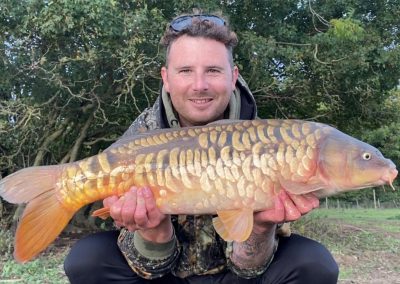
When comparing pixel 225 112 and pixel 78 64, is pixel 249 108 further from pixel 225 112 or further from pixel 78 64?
pixel 78 64

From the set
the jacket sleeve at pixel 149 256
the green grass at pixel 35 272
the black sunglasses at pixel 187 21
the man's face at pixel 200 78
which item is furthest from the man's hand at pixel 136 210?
the green grass at pixel 35 272

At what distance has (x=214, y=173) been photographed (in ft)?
5.28

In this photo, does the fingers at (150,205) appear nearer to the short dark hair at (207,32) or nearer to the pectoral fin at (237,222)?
the pectoral fin at (237,222)

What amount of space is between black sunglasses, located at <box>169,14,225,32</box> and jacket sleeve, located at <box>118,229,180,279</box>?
77cm

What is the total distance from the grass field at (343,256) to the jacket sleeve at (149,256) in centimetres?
182

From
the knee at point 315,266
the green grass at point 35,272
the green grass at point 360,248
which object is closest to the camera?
the knee at point 315,266

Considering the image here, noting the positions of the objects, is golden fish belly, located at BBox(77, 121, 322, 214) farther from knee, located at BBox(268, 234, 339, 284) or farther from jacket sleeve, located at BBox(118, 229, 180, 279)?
knee, located at BBox(268, 234, 339, 284)

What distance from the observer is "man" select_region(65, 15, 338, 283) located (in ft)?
6.25

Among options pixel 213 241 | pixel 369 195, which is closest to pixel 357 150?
pixel 213 241

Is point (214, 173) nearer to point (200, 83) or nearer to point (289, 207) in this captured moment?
point (289, 207)

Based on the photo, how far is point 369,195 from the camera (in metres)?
21.9

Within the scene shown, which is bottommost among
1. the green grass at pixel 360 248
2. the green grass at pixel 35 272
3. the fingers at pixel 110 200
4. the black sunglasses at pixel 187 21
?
the green grass at pixel 360 248

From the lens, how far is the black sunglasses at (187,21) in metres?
2.10

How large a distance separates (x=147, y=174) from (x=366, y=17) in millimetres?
5146
